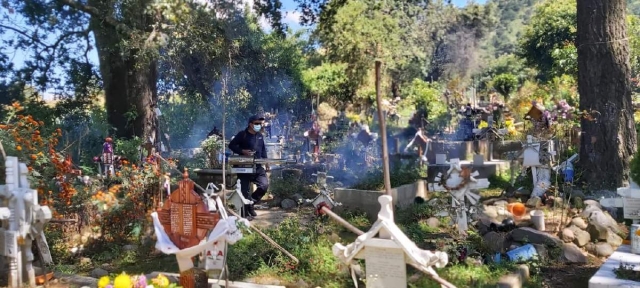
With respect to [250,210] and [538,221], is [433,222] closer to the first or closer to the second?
[538,221]

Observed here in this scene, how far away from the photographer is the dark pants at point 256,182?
944 centimetres

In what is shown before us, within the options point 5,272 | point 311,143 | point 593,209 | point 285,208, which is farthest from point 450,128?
point 5,272

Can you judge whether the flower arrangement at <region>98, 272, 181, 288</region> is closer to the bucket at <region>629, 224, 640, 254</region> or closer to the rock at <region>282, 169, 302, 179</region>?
the bucket at <region>629, 224, 640, 254</region>

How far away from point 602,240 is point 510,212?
1.54 m

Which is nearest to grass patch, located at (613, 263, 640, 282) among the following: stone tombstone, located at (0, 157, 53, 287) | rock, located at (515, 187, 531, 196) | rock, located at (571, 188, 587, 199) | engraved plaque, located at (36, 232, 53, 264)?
rock, located at (571, 188, 587, 199)

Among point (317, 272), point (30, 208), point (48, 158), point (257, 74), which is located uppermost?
point (257, 74)

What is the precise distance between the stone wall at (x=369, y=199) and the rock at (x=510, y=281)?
3.25 m

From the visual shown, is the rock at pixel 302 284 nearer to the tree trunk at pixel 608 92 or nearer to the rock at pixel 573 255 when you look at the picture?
the rock at pixel 573 255

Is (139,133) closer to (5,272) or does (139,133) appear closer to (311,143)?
(311,143)

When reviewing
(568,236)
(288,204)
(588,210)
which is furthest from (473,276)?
(288,204)

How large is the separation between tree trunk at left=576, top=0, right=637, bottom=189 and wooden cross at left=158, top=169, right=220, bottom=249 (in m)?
7.09

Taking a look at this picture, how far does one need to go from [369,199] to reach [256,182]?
201 cm

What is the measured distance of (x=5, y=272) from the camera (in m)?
5.55

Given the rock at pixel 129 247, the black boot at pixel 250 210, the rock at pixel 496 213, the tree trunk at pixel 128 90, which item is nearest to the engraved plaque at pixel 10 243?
the rock at pixel 129 247
